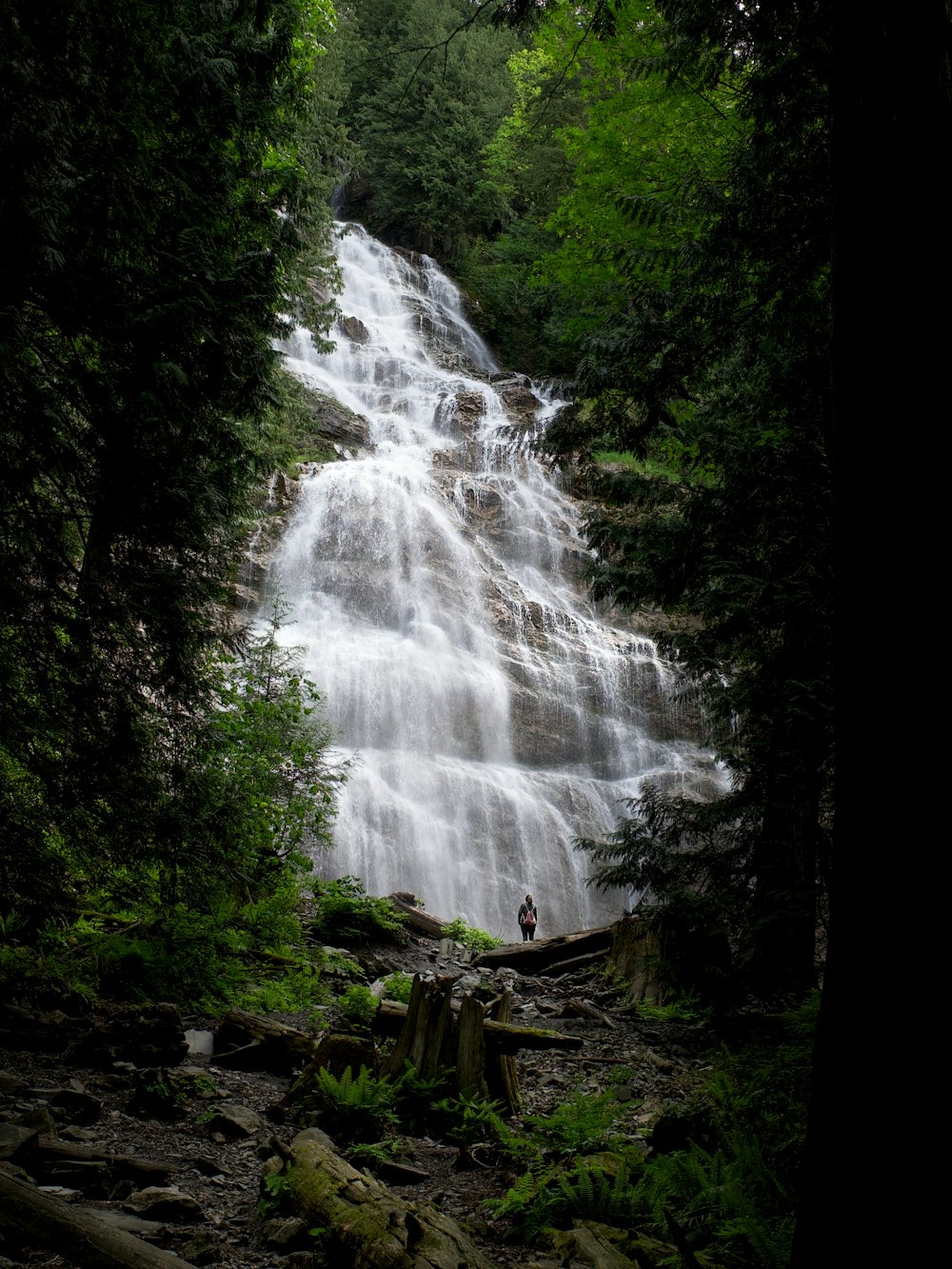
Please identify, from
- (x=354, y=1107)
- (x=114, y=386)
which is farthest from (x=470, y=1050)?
(x=114, y=386)

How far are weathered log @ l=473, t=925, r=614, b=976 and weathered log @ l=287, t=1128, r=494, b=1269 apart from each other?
7446 millimetres

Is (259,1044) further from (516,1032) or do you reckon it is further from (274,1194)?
(274,1194)

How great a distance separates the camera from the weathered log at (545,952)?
10.8m

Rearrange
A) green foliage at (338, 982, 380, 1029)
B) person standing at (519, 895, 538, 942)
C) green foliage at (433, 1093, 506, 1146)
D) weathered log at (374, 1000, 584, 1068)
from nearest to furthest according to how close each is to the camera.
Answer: green foliage at (433, 1093, 506, 1146) → weathered log at (374, 1000, 584, 1068) → green foliage at (338, 982, 380, 1029) → person standing at (519, 895, 538, 942)

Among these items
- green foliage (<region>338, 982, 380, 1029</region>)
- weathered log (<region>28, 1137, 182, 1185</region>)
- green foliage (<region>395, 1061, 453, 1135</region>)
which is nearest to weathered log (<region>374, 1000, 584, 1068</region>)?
green foliage (<region>338, 982, 380, 1029</region>)

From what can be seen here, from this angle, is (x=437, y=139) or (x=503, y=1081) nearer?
(x=503, y=1081)

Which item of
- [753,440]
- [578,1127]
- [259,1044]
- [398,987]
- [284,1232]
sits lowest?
[284,1232]

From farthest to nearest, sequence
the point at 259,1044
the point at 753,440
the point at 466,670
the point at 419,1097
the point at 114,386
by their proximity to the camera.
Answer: the point at 466,670, the point at 753,440, the point at 259,1044, the point at 114,386, the point at 419,1097

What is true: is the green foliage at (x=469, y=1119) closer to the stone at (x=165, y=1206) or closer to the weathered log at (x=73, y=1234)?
the stone at (x=165, y=1206)

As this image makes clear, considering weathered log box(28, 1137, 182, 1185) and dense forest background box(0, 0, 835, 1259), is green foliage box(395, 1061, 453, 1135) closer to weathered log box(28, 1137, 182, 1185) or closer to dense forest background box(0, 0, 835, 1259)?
weathered log box(28, 1137, 182, 1185)

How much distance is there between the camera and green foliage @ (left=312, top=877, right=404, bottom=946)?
10523 millimetres

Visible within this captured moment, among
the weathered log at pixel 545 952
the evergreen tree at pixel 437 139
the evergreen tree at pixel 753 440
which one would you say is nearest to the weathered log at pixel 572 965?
the weathered log at pixel 545 952

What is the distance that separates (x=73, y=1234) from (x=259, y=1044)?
3450 mm

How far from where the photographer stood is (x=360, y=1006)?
Result: 715 centimetres
